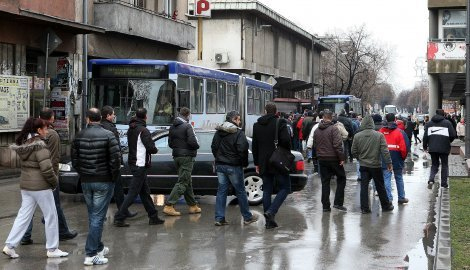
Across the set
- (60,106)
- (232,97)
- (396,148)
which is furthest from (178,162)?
(232,97)

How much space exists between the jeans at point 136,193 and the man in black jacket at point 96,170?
2646mm

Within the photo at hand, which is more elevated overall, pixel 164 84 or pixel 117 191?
pixel 164 84

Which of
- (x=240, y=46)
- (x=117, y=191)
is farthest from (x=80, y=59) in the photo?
(x=240, y=46)

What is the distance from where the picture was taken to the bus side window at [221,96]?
23.6 meters

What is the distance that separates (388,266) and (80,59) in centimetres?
1827

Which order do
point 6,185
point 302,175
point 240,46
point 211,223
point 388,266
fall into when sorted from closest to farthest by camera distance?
1. point 388,266
2. point 211,223
3. point 302,175
4. point 6,185
5. point 240,46

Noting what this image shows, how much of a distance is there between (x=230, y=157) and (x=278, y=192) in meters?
0.93

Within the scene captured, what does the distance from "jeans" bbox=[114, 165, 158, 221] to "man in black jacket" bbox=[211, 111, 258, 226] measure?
109 cm

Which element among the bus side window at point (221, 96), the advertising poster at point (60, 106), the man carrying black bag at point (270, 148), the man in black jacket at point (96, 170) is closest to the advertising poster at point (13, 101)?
the advertising poster at point (60, 106)

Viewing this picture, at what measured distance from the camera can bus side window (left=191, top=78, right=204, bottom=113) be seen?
66.8 ft

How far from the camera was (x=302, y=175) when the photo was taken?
13727mm

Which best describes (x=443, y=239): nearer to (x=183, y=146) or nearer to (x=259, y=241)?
(x=259, y=241)

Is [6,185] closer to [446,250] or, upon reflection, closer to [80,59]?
[80,59]

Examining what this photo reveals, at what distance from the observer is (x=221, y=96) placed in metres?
24.0
